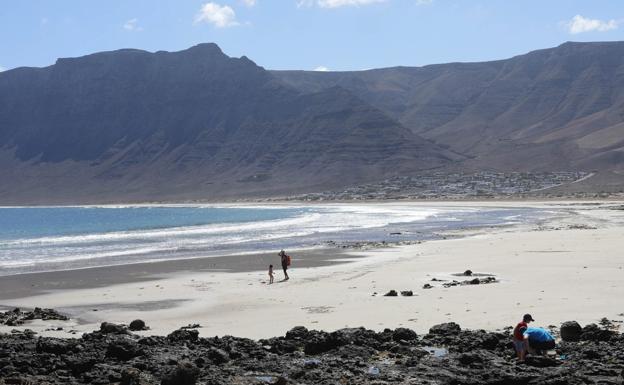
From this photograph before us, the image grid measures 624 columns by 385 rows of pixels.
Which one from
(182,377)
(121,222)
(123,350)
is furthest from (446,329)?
(121,222)

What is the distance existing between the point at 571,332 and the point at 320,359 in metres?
4.19

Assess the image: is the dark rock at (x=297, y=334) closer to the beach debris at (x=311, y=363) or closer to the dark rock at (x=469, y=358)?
the beach debris at (x=311, y=363)

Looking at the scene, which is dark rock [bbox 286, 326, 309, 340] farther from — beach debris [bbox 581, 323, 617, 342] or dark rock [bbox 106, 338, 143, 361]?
beach debris [bbox 581, 323, 617, 342]

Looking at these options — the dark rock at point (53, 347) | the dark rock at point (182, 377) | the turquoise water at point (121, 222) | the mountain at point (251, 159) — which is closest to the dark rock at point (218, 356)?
the dark rock at point (182, 377)

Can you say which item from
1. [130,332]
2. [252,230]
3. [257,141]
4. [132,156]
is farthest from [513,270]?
[132,156]

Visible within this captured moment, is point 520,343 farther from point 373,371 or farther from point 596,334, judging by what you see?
point 373,371

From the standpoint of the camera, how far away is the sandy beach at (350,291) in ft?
49.3

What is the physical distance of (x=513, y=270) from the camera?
2252cm

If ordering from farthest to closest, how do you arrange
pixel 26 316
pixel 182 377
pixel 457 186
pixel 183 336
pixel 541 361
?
pixel 457 186
pixel 26 316
pixel 183 336
pixel 541 361
pixel 182 377

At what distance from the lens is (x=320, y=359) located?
11461mm

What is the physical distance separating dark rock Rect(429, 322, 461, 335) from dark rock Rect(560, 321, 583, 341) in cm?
170

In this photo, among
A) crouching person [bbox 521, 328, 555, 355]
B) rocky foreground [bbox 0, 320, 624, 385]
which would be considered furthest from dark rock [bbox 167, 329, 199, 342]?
crouching person [bbox 521, 328, 555, 355]

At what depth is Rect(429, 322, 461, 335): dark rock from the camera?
12738 mm

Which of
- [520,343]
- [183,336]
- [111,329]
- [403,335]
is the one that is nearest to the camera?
[520,343]
